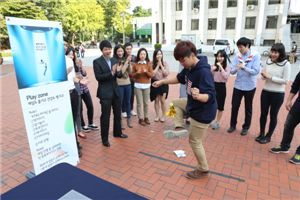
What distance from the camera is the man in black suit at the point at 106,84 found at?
12.1 ft

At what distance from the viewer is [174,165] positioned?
3.41m

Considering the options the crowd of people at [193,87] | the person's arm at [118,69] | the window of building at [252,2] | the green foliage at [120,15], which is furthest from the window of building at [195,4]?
the person's arm at [118,69]

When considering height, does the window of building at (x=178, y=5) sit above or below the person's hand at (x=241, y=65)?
above

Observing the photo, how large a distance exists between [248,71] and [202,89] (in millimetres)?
1899

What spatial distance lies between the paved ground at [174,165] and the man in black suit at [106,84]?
1.78ft

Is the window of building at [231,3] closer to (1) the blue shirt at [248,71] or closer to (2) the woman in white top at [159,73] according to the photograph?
(2) the woman in white top at [159,73]

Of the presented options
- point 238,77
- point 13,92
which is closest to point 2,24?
point 13,92

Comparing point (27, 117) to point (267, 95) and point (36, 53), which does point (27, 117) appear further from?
point (267, 95)

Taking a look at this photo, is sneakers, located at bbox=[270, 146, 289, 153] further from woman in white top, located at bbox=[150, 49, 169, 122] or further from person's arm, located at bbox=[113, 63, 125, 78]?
person's arm, located at bbox=[113, 63, 125, 78]

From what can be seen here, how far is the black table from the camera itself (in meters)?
1.15

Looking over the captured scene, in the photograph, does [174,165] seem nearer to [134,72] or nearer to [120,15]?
[134,72]

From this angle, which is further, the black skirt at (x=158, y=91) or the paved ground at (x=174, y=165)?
the black skirt at (x=158, y=91)

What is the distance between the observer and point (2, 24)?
2105 cm

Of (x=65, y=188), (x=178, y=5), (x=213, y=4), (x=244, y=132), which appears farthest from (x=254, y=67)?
(x=178, y=5)
